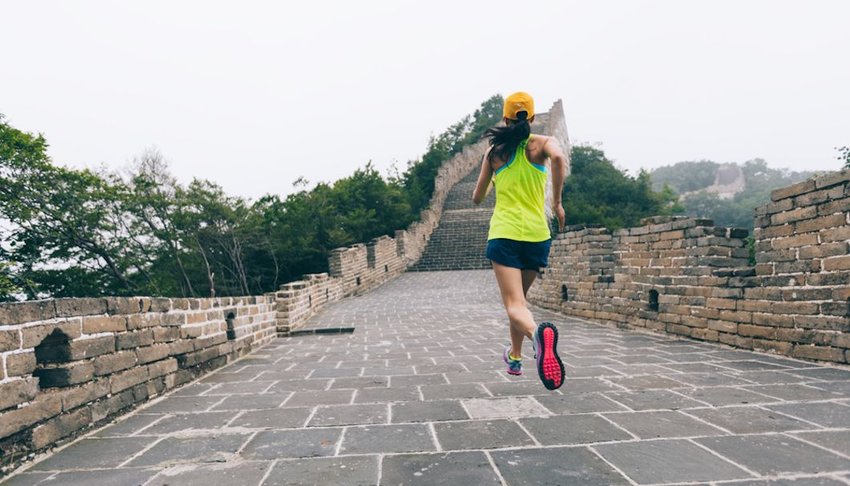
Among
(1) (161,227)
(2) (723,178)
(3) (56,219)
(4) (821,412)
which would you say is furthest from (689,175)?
(4) (821,412)

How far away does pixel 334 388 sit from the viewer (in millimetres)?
3451

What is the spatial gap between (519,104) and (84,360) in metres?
2.91

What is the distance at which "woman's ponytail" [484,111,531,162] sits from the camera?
110 inches

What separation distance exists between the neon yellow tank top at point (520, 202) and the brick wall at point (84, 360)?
2371mm

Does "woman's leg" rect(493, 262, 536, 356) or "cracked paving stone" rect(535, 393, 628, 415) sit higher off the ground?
"woman's leg" rect(493, 262, 536, 356)

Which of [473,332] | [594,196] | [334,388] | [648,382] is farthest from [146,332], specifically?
[594,196]

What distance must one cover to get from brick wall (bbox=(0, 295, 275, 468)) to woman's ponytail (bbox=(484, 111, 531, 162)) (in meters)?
2.54

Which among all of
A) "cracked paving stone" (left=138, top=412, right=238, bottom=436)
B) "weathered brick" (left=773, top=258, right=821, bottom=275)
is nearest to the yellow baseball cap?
"cracked paving stone" (left=138, top=412, right=238, bottom=436)

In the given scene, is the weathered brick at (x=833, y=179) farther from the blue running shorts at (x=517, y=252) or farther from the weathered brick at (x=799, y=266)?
the blue running shorts at (x=517, y=252)

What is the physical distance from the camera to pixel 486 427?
2.39 metres

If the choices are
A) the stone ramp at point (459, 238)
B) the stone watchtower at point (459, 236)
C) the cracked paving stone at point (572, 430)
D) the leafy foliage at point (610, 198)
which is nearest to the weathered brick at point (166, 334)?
the cracked paving stone at point (572, 430)

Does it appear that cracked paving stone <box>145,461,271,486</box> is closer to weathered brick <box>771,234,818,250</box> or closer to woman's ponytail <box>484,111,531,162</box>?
woman's ponytail <box>484,111,531,162</box>

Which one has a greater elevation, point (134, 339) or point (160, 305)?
point (160, 305)

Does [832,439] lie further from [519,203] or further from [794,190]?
[794,190]
